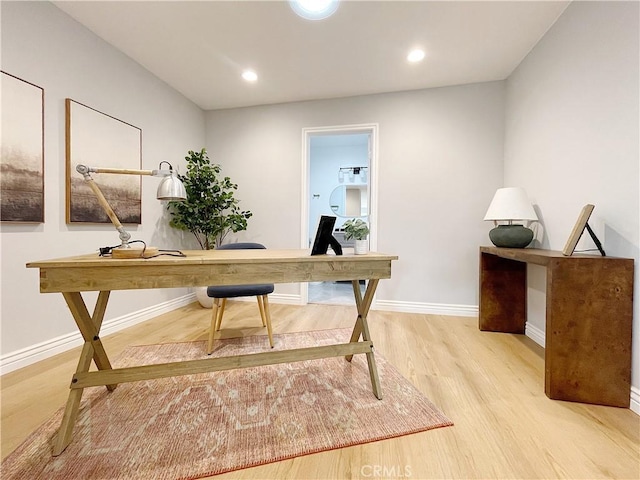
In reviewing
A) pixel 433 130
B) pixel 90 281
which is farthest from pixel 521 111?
pixel 90 281

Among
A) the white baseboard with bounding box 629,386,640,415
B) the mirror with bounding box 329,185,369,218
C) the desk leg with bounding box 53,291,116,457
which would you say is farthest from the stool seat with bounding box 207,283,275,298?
the mirror with bounding box 329,185,369,218

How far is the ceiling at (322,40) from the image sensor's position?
2006 millimetres

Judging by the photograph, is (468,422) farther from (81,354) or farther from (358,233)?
(81,354)

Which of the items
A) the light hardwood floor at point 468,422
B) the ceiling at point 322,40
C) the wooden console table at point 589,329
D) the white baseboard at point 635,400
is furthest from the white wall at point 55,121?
the white baseboard at point 635,400

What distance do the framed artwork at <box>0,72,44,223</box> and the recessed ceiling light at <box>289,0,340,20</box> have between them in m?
1.90

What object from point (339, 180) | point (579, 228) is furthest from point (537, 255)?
point (339, 180)

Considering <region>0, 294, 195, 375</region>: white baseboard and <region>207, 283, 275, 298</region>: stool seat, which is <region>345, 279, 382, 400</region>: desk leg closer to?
<region>207, 283, 275, 298</region>: stool seat

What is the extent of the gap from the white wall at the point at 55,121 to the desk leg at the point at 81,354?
93 centimetres

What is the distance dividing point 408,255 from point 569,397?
72.8 inches

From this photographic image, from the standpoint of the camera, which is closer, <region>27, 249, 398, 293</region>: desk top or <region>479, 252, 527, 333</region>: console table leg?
<region>27, 249, 398, 293</region>: desk top

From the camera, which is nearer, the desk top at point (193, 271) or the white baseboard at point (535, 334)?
the desk top at point (193, 271)

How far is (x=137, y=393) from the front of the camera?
5.12ft

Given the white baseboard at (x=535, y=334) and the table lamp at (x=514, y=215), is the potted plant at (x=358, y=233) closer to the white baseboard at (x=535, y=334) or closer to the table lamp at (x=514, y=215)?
the table lamp at (x=514, y=215)

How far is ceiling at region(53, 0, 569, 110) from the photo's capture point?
2006 mm
